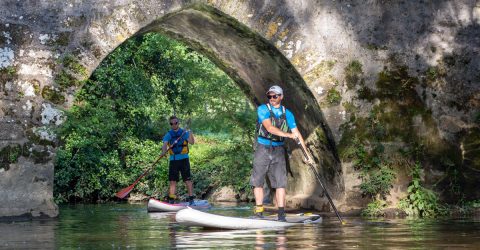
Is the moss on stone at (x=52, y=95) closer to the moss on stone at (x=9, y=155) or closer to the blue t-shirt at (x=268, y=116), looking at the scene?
the moss on stone at (x=9, y=155)

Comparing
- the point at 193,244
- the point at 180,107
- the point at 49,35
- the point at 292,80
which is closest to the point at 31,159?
the point at 49,35

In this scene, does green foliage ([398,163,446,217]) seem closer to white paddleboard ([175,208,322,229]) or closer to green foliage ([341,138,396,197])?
green foliage ([341,138,396,197])

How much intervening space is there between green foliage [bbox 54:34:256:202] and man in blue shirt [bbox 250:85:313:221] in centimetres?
941

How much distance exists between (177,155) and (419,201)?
Answer: 226 inches

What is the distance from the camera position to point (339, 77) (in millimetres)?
15164

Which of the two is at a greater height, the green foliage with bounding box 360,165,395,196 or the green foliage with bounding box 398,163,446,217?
the green foliage with bounding box 360,165,395,196

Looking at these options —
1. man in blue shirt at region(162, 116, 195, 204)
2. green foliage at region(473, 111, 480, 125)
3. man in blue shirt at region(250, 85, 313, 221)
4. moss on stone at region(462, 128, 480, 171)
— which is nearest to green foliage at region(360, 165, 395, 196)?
moss on stone at region(462, 128, 480, 171)

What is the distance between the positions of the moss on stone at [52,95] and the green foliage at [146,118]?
304 inches

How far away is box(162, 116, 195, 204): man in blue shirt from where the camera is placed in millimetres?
18873

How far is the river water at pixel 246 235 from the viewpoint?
9539 millimetres

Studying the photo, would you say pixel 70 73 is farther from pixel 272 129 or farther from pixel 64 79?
pixel 272 129

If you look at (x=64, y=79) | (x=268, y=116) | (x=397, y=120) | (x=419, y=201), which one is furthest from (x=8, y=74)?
(x=419, y=201)

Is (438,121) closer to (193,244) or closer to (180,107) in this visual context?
(193,244)

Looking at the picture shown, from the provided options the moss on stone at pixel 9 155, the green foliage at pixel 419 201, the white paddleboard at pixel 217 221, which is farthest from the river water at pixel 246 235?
the green foliage at pixel 419 201
